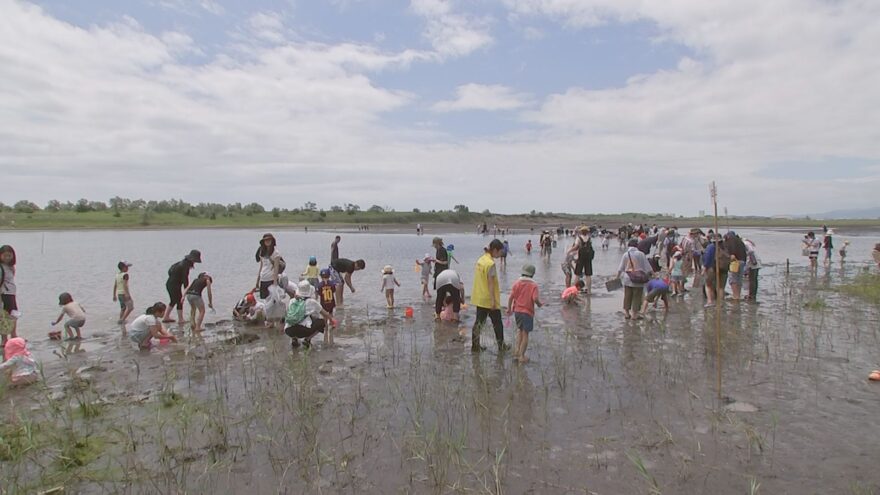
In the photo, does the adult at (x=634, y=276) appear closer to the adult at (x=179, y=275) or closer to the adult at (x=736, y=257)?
the adult at (x=736, y=257)

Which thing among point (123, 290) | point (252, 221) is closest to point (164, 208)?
point (252, 221)

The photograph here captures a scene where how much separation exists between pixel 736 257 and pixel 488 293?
8.43 meters

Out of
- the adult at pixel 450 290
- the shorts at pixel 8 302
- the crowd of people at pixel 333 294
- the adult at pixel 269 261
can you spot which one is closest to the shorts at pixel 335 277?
the crowd of people at pixel 333 294

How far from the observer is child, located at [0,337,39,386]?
7.43 metres

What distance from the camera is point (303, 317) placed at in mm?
9398

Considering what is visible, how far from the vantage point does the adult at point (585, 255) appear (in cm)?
1462

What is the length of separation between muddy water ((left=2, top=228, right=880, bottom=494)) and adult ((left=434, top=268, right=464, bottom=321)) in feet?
4.57

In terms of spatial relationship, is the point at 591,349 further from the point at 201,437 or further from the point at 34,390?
the point at 34,390

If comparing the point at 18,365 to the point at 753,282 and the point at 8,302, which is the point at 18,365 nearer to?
the point at 8,302

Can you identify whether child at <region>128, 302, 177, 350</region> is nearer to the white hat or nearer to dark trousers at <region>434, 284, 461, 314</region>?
the white hat

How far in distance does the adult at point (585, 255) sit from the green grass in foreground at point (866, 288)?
6.81 metres

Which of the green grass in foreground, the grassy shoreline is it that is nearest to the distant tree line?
the grassy shoreline

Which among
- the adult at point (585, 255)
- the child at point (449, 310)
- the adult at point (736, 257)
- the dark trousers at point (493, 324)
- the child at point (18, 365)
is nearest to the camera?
the child at point (18, 365)

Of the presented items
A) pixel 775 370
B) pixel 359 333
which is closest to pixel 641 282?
pixel 775 370
